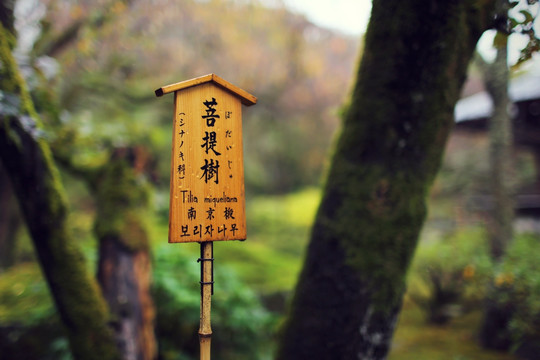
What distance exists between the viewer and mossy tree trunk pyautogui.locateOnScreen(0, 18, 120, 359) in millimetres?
2230

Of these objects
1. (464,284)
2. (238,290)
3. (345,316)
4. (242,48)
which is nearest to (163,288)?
(238,290)

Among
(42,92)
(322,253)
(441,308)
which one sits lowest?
(441,308)

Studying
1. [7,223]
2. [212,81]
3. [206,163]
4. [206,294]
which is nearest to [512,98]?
[212,81]

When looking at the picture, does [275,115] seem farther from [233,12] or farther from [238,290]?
[238,290]

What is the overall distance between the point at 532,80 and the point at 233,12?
569cm

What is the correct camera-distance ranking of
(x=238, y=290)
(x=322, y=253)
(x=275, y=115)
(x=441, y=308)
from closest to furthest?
1. (x=322, y=253)
2. (x=238, y=290)
3. (x=441, y=308)
4. (x=275, y=115)

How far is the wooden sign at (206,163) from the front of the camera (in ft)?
6.11

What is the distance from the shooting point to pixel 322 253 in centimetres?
237

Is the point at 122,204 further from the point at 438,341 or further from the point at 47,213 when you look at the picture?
the point at 438,341

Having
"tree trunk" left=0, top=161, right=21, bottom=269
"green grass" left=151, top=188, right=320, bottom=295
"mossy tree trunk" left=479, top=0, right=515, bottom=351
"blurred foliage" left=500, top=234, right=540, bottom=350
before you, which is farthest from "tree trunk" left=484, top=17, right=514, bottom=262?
"tree trunk" left=0, top=161, right=21, bottom=269

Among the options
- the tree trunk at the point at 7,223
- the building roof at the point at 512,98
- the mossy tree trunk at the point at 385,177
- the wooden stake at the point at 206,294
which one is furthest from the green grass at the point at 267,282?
the building roof at the point at 512,98

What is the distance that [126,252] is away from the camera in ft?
11.5

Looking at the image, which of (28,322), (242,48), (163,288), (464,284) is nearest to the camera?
(28,322)

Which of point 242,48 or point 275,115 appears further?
point 275,115
